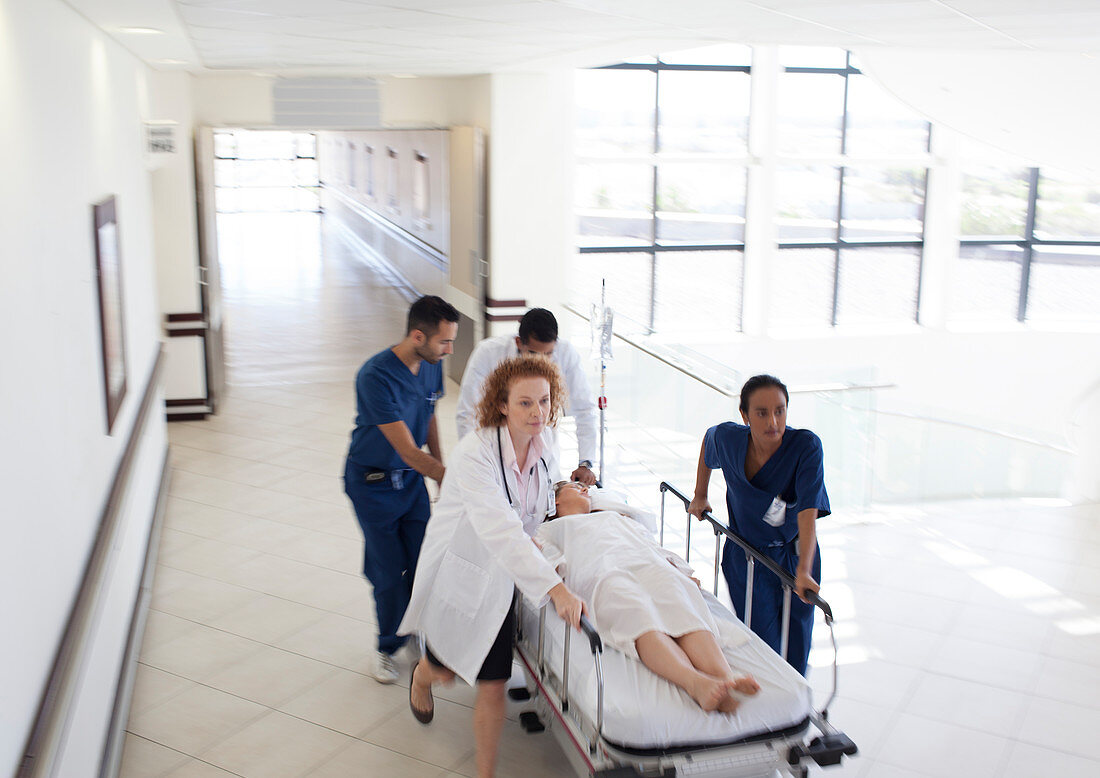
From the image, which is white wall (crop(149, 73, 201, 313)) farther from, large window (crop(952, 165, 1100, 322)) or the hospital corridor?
large window (crop(952, 165, 1100, 322))

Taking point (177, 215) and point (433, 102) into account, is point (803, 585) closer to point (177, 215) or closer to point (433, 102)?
point (177, 215)

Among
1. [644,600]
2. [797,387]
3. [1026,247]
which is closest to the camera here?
[644,600]

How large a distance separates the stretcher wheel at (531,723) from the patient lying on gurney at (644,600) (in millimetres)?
743

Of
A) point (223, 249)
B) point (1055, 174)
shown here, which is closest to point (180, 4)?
point (1055, 174)

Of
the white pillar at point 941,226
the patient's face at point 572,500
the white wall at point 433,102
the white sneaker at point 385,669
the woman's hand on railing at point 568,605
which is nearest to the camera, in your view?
the woman's hand on railing at point 568,605

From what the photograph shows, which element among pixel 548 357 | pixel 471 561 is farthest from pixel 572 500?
pixel 548 357

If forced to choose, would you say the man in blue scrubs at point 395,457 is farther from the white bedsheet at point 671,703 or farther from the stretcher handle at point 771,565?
the white bedsheet at point 671,703

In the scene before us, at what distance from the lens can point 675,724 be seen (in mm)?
2783

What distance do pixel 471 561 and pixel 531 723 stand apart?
86 centimetres

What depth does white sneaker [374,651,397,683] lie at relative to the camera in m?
4.19

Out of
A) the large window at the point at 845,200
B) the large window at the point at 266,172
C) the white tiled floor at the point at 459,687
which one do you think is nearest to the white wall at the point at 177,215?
the white tiled floor at the point at 459,687

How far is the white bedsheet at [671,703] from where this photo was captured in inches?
109

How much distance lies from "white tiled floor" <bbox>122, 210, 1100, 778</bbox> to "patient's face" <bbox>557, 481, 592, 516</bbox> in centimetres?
87

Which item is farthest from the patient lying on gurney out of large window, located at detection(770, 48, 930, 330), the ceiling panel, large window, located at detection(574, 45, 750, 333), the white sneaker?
large window, located at detection(770, 48, 930, 330)
